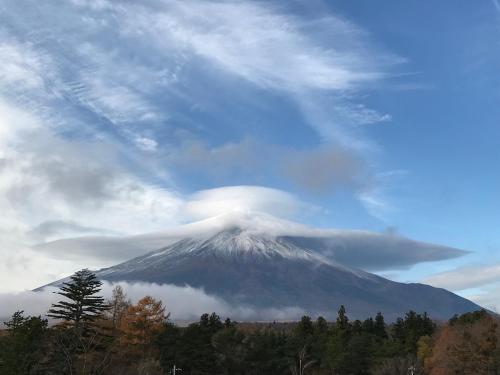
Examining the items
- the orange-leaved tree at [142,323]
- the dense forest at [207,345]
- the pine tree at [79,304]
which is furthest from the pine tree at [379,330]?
the pine tree at [79,304]

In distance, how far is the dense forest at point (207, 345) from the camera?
225ft

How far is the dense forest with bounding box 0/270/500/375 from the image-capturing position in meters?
68.6

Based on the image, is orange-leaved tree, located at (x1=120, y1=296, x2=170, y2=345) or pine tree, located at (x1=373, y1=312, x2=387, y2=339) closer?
orange-leaved tree, located at (x1=120, y1=296, x2=170, y2=345)

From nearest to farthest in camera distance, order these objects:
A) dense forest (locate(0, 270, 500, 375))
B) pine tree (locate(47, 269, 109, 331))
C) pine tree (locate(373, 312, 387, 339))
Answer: dense forest (locate(0, 270, 500, 375)) → pine tree (locate(47, 269, 109, 331)) → pine tree (locate(373, 312, 387, 339))

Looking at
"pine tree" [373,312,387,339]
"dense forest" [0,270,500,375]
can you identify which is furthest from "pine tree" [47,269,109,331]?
"pine tree" [373,312,387,339]

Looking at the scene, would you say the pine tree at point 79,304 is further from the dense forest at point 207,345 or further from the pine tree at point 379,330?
the pine tree at point 379,330

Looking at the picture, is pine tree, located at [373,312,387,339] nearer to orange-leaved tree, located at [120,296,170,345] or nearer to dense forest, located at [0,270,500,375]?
dense forest, located at [0,270,500,375]

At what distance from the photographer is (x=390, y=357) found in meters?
103

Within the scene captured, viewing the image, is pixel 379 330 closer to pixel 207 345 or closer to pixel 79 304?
pixel 207 345

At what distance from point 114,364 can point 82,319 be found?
24.0ft

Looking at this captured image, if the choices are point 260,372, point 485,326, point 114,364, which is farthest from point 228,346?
point 485,326

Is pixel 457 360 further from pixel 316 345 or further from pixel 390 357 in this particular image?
pixel 316 345

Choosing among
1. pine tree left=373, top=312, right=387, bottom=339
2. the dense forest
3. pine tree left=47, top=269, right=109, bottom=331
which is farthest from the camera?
pine tree left=373, top=312, right=387, bottom=339

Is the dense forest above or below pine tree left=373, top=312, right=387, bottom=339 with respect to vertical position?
below
